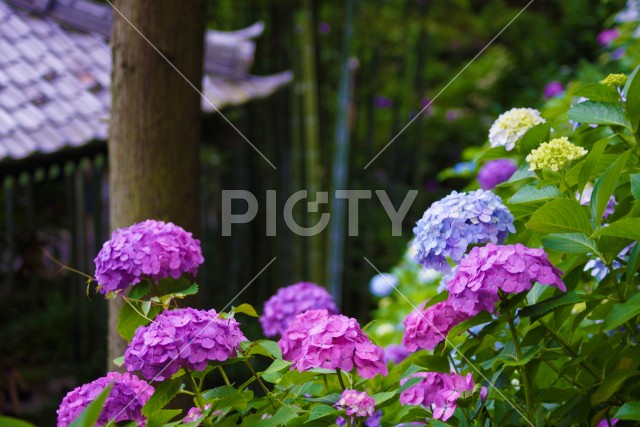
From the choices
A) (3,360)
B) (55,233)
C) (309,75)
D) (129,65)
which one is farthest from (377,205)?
(129,65)

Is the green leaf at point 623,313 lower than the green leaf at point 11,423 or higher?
higher

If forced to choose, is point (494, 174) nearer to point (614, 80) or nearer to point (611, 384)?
point (614, 80)

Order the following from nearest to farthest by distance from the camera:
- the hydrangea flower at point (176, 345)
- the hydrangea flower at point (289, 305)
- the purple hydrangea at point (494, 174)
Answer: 1. the hydrangea flower at point (176, 345)
2. the hydrangea flower at point (289, 305)
3. the purple hydrangea at point (494, 174)

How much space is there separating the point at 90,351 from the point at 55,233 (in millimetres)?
803

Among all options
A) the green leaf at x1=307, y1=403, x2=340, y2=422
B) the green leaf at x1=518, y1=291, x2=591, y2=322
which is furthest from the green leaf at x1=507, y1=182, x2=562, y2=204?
the green leaf at x1=307, y1=403, x2=340, y2=422

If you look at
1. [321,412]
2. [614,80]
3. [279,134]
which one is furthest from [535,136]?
[279,134]

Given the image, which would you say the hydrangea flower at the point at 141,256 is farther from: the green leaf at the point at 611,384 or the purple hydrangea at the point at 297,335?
the green leaf at the point at 611,384

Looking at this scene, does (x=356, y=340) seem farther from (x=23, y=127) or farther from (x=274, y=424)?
(x=23, y=127)

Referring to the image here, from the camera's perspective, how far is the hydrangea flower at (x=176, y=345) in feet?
2.99

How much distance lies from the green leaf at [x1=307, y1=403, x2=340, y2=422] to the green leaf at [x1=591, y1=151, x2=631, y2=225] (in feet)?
1.45

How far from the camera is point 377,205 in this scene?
5984mm

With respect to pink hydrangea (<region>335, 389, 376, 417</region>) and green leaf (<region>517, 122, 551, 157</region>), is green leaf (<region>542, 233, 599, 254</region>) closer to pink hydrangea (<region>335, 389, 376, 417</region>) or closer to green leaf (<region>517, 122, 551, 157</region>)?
green leaf (<region>517, 122, 551, 157</region>)

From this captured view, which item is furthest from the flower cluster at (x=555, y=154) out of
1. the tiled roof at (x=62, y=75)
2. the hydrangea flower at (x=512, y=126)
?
the tiled roof at (x=62, y=75)

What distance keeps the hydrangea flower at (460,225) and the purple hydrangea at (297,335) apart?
0.22 meters
